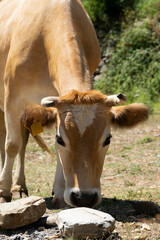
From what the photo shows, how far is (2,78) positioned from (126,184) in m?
2.49

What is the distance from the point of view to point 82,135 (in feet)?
14.6

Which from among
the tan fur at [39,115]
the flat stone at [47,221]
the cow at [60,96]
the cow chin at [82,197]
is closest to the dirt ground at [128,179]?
the cow chin at [82,197]

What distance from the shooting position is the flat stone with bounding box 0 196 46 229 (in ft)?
14.6

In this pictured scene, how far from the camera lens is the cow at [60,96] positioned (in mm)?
4508

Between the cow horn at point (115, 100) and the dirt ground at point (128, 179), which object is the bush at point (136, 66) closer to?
Answer: the dirt ground at point (128, 179)

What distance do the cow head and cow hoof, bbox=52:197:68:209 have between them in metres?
1.11

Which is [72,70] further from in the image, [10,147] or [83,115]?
[10,147]

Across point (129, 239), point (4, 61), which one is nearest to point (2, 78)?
point (4, 61)

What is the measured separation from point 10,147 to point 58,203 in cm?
112

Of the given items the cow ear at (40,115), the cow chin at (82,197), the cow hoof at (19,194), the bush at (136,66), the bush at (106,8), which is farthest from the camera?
the bush at (106,8)

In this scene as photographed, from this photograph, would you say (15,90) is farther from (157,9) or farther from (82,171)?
(157,9)

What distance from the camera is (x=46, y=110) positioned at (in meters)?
4.99

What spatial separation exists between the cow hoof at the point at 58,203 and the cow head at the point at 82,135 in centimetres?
111

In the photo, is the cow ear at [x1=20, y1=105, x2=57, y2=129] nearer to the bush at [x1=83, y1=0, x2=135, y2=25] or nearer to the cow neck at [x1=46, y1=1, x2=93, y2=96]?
the cow neck at [x1=46, y1=1, x2=93, y2=96]
